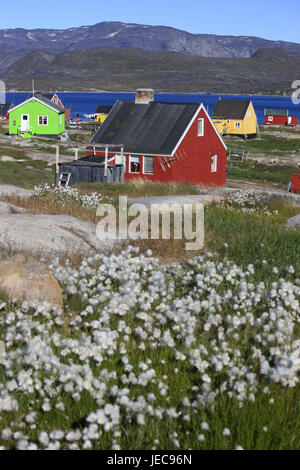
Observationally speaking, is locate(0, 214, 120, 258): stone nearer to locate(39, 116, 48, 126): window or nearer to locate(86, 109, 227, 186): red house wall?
locate(86, 109, 227, 186): red house wall

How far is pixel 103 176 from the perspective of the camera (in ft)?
98.9

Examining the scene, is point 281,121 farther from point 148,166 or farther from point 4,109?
point 148,166

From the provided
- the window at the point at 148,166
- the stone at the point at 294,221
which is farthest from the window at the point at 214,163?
the stone at the point at 294,221

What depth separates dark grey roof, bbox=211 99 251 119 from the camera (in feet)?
312

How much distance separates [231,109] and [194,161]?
2475 inches

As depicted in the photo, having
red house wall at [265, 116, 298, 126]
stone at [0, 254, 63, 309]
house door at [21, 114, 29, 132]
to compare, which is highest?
red house wall at [265, 116, 298, 126]

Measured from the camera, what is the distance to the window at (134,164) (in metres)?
37.4

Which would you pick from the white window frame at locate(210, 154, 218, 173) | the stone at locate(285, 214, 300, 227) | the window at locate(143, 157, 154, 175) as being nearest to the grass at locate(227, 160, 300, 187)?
the white window frame at locate(210, 154, 218, 173)

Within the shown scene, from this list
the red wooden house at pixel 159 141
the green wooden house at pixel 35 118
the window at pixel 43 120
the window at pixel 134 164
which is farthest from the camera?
the window at pixel 43 120

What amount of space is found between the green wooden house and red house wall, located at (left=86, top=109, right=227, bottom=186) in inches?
1462

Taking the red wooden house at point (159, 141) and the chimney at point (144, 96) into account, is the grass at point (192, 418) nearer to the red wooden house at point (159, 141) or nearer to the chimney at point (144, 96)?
the red wooden house at point (159, 141)
